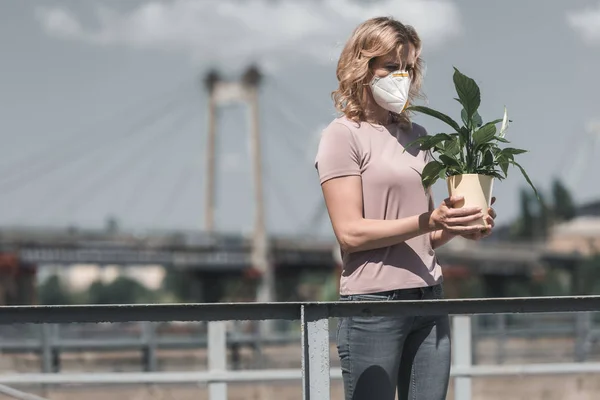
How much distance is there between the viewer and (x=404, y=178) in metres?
2.85

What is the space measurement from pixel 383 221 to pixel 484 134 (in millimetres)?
334

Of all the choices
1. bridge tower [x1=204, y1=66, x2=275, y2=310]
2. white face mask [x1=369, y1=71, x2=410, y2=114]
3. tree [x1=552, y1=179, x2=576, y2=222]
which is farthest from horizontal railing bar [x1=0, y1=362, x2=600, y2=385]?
tree [x1=552, y1=179, x2=576, y2=222]

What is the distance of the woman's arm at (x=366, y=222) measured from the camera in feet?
8.79

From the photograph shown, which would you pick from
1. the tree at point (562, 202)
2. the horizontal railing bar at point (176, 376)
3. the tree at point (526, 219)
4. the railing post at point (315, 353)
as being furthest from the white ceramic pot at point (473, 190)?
the tree at point (562, 202)

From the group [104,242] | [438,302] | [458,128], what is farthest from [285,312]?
[104,242]

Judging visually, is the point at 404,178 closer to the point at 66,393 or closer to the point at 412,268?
the point at 412,268

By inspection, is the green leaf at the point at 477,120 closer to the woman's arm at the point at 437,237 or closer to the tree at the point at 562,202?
the woman's arm at the point at 437,237

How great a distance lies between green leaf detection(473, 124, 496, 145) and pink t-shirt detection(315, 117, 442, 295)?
7.6 inches

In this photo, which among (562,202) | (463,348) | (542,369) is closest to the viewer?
(463,348)

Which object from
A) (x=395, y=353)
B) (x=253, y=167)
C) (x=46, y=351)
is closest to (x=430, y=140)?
(x=395, y=353)

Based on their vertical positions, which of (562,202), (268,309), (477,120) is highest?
(562,202)

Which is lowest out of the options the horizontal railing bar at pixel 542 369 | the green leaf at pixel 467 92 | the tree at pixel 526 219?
the horizontal railing bar at pixel 542 369

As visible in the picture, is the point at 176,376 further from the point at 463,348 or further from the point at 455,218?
the point at 455,218

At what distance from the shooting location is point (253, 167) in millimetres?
51500
